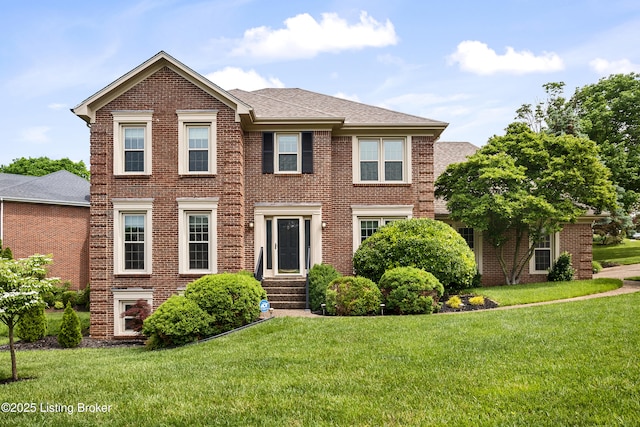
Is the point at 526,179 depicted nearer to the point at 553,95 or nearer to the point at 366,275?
the point at 366,275

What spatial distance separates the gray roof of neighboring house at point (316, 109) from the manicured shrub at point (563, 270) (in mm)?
7264

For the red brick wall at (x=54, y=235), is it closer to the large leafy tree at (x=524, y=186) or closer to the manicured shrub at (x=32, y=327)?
the manicured shrub at (x=32, y=327)

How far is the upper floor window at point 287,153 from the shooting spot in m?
17.7

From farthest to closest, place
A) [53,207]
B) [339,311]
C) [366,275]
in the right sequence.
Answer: [53,207] < [366,275] < [339,311]

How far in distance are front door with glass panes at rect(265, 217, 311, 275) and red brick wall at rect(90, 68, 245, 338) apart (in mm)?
1355

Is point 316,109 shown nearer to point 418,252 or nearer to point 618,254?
point 418,252

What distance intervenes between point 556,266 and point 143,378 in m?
16.8

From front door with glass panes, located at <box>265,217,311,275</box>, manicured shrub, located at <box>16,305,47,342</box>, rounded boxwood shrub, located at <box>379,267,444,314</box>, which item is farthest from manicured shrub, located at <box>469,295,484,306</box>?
manicured shrub, located at <box>16,305,47,342</box>

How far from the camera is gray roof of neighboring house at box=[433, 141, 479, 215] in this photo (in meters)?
22.8

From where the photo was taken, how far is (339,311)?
1416 cm

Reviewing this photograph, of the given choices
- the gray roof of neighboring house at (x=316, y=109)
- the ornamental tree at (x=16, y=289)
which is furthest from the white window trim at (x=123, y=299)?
the gray roof of neighboring house at (x=316, y=109)

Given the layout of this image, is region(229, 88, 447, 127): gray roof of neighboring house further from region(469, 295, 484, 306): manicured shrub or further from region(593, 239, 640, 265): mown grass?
region(593, 239, 640, 265): mown grass

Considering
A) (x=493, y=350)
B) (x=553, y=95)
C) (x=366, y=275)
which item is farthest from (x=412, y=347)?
(x=553, y=95)

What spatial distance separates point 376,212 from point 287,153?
3.66 metres
